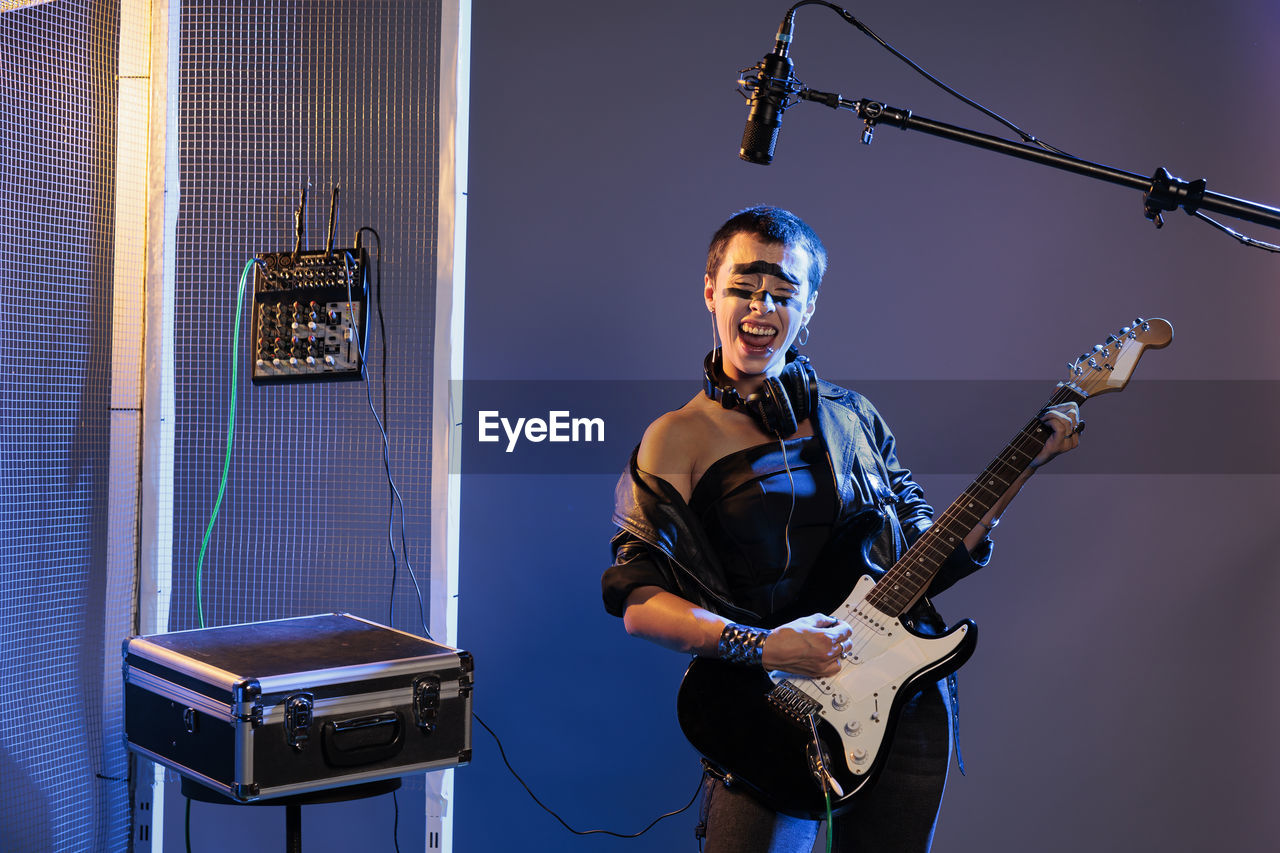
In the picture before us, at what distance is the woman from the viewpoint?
6.19 ft

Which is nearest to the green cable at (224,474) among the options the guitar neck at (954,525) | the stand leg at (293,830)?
the stand leg at (293,830)

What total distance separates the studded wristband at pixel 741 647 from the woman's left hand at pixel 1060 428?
748mm

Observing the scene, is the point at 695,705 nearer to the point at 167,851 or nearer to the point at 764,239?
the point at 764,239

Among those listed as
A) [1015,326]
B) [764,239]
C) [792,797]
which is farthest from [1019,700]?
[764,239]

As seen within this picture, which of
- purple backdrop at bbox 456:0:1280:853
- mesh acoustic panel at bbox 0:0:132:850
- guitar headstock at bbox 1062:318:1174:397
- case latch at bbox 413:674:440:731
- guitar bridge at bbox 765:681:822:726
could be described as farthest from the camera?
purple backdrop at bbox 456:0:1280:853

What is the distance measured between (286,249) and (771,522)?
178cm

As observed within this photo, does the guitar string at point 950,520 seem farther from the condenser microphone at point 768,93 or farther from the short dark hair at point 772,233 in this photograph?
the condenser microphone at point 768,93

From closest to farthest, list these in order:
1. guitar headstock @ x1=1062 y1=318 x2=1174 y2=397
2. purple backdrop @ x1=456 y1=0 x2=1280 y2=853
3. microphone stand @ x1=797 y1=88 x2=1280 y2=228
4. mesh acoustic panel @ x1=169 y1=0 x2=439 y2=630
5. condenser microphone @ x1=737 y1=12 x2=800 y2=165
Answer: microphone stand @ x1=797 y1=88 x2=1280 y2=228
condenser microphone @ x1=737 y1=12 x2=800 y2=165
guitar headstock @ x1=1062 y1=318 x2=1174 y2=397
mesh acoustic panel @ x1=169 y1=0 x2=439 y2=630
purple backdrop @ x1=456 y1=0 x2=1280 y2=853

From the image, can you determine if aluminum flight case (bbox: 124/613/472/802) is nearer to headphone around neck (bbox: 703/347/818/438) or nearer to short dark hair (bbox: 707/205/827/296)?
headphone around neck (bbox: 703/347/818/438)

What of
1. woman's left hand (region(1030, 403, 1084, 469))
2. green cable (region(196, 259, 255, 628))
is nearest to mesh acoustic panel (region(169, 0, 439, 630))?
green cable (region(196, 259, 255, 628))

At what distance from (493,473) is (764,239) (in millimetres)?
1412

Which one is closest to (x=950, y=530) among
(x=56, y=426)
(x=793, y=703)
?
(x=793, y=703)

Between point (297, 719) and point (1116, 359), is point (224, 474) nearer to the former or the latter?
point (297, 719)

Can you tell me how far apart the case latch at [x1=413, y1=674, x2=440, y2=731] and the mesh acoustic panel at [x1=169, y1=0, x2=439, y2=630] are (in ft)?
2.12
